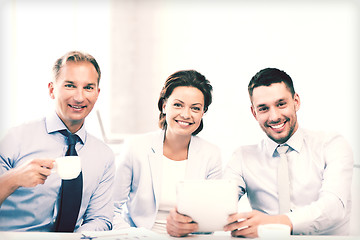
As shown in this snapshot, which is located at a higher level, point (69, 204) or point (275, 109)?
point (275, 109)

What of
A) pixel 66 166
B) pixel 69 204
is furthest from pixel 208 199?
pixel 69 204

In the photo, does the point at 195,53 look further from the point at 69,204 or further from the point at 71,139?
the point at 69,204

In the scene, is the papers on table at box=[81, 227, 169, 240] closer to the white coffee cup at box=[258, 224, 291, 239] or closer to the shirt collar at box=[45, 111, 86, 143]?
the white coffee cup at box=[258, 224, 291, 239]

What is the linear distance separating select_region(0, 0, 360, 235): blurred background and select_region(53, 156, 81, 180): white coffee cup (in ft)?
3.90

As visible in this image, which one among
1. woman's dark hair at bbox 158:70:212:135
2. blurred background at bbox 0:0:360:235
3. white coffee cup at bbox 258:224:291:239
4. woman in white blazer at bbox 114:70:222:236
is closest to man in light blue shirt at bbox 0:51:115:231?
woman in white blazer at bbox 114:70:222:236

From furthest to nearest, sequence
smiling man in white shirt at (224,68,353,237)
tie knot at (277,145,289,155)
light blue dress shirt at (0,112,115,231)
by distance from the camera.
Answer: tie knot at (277,145,289,155)
smiling man in white shirt at (224,68,353,237)
light blue dress shirt at (0,112,115,231)

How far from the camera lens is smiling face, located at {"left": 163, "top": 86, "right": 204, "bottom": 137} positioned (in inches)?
68.2

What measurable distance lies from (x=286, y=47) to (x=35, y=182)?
87.7 inches

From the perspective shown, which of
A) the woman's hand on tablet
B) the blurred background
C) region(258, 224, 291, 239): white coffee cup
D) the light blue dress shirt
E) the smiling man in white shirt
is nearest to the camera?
region(258, 224, 291, 239): white coffee cup

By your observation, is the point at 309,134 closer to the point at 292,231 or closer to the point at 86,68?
the point at 292,231

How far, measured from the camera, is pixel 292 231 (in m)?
1.50

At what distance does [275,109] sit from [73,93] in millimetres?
904

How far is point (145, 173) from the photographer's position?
1.78 metres

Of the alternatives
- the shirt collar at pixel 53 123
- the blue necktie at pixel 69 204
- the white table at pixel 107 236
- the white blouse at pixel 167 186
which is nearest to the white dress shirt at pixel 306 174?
the white blouse at pixel 167 186
